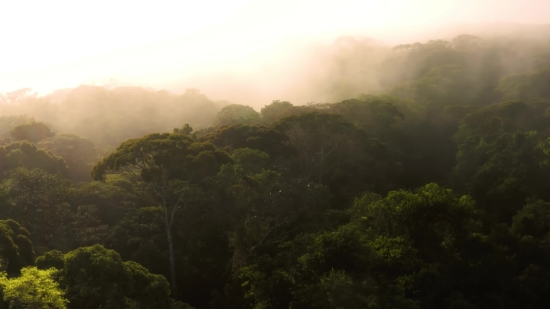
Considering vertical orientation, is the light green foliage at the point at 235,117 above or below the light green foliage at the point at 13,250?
below

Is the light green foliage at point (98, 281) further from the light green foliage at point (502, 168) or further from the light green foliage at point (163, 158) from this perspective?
the light green foliage at point (502, 168)

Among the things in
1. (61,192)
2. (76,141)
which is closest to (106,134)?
(76,141)

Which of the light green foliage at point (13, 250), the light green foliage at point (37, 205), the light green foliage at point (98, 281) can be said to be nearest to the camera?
the light green foliage at point (98, 281)

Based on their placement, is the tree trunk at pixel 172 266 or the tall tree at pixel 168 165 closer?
the tree trunk at pixel 172 266

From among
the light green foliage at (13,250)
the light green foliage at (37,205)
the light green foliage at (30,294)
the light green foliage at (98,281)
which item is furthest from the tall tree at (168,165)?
the light green foliage at (30,294)

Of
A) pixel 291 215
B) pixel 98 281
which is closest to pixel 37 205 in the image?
pixel 98 281

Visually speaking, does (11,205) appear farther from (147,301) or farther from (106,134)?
(106,134)

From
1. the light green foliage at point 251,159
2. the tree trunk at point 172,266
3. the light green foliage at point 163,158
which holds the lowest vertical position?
the tree trunk at point 172,266
